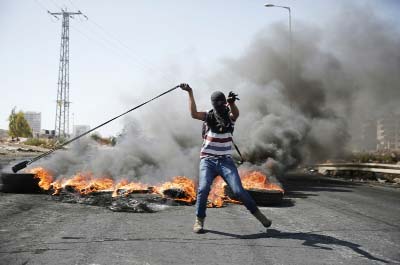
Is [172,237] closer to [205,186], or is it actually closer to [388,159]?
[205,186]

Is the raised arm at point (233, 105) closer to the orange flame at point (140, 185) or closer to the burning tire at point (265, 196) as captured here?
the burning tire at point (265, 196)

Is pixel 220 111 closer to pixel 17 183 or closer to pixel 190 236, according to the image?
pixel 190 236

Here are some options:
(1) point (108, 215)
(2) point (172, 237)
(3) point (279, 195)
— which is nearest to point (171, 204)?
(1) point (108, 215)

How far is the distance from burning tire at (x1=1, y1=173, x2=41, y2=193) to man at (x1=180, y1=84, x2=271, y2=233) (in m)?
5.55

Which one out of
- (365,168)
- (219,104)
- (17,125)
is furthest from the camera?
(17,125)

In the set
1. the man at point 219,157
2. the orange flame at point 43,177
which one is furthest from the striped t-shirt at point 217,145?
the orange flame at point 43,177

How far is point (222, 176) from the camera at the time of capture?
511 centimetres

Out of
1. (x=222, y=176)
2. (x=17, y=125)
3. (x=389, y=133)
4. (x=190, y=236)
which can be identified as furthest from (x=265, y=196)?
(x=389, y=133)

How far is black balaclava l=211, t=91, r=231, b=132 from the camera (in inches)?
205

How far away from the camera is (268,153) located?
41.0ft

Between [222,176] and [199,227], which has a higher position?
[222,176]

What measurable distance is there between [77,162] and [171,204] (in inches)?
164

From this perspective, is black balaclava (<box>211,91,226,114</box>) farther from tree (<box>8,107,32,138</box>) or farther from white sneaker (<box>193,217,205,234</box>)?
tree (<box>8,107,32,138</box>)

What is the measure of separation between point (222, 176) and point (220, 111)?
902mm
